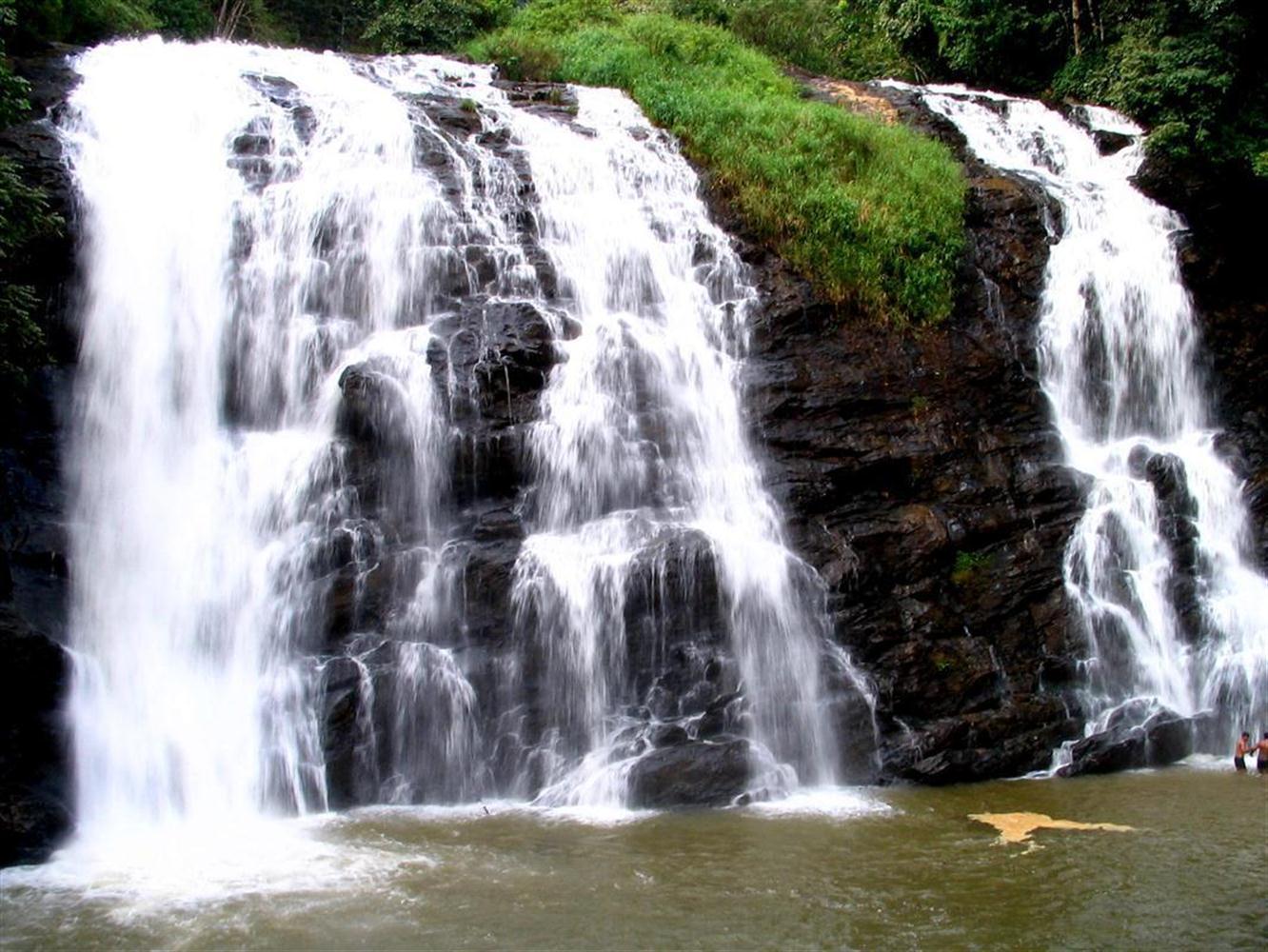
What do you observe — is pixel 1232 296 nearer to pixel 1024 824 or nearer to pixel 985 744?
pixel 985 744

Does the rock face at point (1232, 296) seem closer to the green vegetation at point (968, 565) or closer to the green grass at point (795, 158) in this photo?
the green grass at point (795, 158)

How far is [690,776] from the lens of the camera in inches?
429

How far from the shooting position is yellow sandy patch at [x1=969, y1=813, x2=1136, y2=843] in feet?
30.5

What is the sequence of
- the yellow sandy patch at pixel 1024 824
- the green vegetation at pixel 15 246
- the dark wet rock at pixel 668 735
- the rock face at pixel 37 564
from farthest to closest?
the dark wet rock at pixel 668 735
the green vegetation at pixel 15 246
the rock face at pixel 37 564
the yellow sandy patch at pixel 1024 824

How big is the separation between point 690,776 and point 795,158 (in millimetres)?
10748

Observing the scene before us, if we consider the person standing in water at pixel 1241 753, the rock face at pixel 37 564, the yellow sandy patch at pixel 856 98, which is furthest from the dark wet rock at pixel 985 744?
the yellow sandy patch at pixel 856 98

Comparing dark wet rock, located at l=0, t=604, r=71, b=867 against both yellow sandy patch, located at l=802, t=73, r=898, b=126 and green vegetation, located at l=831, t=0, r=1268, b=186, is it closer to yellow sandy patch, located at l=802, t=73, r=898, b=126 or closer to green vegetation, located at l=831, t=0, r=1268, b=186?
yellow sandy patch, located at l=802, t=73, r=898, b=126

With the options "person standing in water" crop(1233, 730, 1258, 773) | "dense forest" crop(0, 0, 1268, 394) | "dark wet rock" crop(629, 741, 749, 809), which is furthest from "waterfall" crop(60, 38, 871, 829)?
"person standing in water" crop(1233, 730, 1258, 773)

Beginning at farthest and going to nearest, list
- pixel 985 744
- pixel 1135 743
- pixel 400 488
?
pixel 400 488 → pixel 1135 743 → pixel 985 744

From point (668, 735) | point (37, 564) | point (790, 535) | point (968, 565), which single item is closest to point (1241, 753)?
point (968, 565)

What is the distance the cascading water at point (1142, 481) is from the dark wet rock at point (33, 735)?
10.3m

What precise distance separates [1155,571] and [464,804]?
9119 millimetres

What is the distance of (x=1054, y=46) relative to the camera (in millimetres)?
24344

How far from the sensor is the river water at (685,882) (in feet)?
23.4
